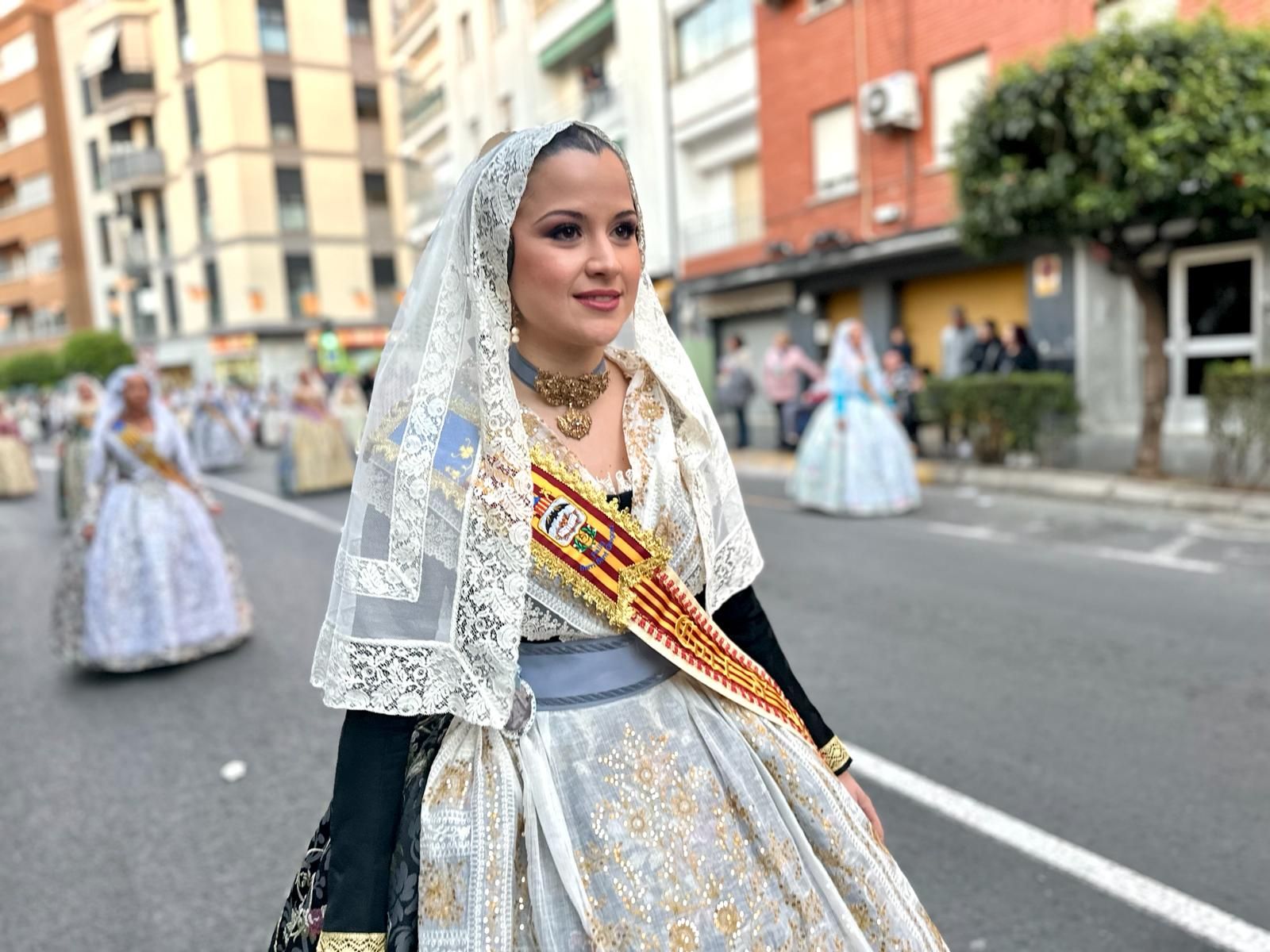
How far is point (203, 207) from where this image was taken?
20.2m

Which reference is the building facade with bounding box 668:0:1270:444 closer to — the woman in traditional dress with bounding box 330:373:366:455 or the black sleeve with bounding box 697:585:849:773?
the woman in traditional dress with bounding box 330:373:366:455

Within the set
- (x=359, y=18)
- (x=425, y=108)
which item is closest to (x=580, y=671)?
(x=359, y=18)

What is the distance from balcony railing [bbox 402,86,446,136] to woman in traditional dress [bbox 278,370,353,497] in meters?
16.8

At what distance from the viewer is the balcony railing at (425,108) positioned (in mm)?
27766

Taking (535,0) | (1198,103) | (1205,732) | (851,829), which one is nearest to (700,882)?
(851,829)

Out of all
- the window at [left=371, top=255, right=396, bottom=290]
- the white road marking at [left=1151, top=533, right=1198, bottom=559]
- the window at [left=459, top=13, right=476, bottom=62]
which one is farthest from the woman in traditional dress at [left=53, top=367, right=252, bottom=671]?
the window at [left=371, top=255, right=396, bottom=290]

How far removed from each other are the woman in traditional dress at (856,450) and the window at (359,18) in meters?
6.99

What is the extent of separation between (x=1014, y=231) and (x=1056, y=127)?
3.37ft

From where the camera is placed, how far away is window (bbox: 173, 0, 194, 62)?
263 inches

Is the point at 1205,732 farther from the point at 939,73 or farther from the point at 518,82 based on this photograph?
the point at 518,82

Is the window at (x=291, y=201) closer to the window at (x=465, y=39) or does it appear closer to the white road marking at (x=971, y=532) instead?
the window at (x=465, y=39)

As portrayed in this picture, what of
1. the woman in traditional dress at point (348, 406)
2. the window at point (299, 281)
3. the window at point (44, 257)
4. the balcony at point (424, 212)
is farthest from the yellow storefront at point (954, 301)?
the window at point (44, 257)

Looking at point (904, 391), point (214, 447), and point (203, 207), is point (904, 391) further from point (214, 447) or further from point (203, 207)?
point (203, 207)

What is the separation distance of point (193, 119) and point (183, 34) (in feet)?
16.8
